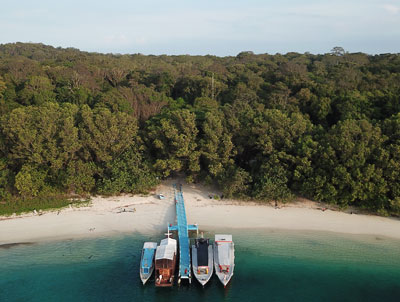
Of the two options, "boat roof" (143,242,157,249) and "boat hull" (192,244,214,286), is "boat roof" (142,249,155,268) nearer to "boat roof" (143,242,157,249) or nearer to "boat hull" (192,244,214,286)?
"boat roof" (143,242,157,249)

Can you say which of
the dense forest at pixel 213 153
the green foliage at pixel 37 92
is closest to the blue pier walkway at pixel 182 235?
the dense forest at pixel 213 153

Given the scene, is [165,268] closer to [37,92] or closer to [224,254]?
[224,254]

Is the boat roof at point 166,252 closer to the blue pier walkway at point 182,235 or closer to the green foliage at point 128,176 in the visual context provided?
the blue pier walkway at point 182,235

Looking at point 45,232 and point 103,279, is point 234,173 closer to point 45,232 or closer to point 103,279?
point 103,279

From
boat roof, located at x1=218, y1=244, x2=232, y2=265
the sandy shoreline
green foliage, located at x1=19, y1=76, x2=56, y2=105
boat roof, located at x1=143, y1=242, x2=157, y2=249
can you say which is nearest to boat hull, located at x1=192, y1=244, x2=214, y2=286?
boat roof, located at x1=218, y1=244, x2=232, y2=265

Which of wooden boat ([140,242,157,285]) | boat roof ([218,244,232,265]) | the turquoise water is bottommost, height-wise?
the turquoise water
